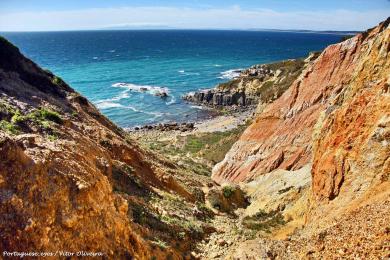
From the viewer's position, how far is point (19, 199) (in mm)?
13172

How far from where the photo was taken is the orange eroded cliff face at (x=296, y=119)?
3319 cm

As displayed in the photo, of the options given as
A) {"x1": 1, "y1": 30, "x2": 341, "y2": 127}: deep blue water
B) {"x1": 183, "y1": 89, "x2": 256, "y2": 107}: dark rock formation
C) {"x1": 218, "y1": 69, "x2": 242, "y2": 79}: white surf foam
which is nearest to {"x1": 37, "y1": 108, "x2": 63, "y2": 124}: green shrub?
{"x1": 1, "y1": 30, "x2": 341, "y2": 127}: deep blue water

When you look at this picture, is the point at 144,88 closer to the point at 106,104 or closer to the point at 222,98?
the point at 106,104

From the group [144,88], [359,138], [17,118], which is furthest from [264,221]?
[144,88]

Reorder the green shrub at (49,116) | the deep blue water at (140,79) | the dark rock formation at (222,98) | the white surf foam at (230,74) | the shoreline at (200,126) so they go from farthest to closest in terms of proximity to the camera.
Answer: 1. the white surf foam at (230,74)
2. the dark rock formation at (222,98)
3. the deep blue water at (140,79)
4. the shoreline at (200,126)
5. the green shrub at (49,116)

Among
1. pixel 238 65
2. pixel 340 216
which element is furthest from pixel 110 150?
pixel 238 65

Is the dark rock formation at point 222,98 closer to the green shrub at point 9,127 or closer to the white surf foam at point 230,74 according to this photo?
the white surf foam at point 230,74

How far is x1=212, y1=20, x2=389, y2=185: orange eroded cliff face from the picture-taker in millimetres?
33188

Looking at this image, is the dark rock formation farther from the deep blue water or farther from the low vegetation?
the low vegetation

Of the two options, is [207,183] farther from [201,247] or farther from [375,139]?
[375,139]

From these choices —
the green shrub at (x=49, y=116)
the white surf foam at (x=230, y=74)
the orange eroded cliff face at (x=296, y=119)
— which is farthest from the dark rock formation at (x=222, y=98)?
the green shrub at (x=49, y=116)

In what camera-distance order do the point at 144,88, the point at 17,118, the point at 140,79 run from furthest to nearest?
the point at 140,79, the point at 144,88, the point at 17,118

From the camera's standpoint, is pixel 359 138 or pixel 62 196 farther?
pixel 359 138

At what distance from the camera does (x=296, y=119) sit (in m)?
36.0
